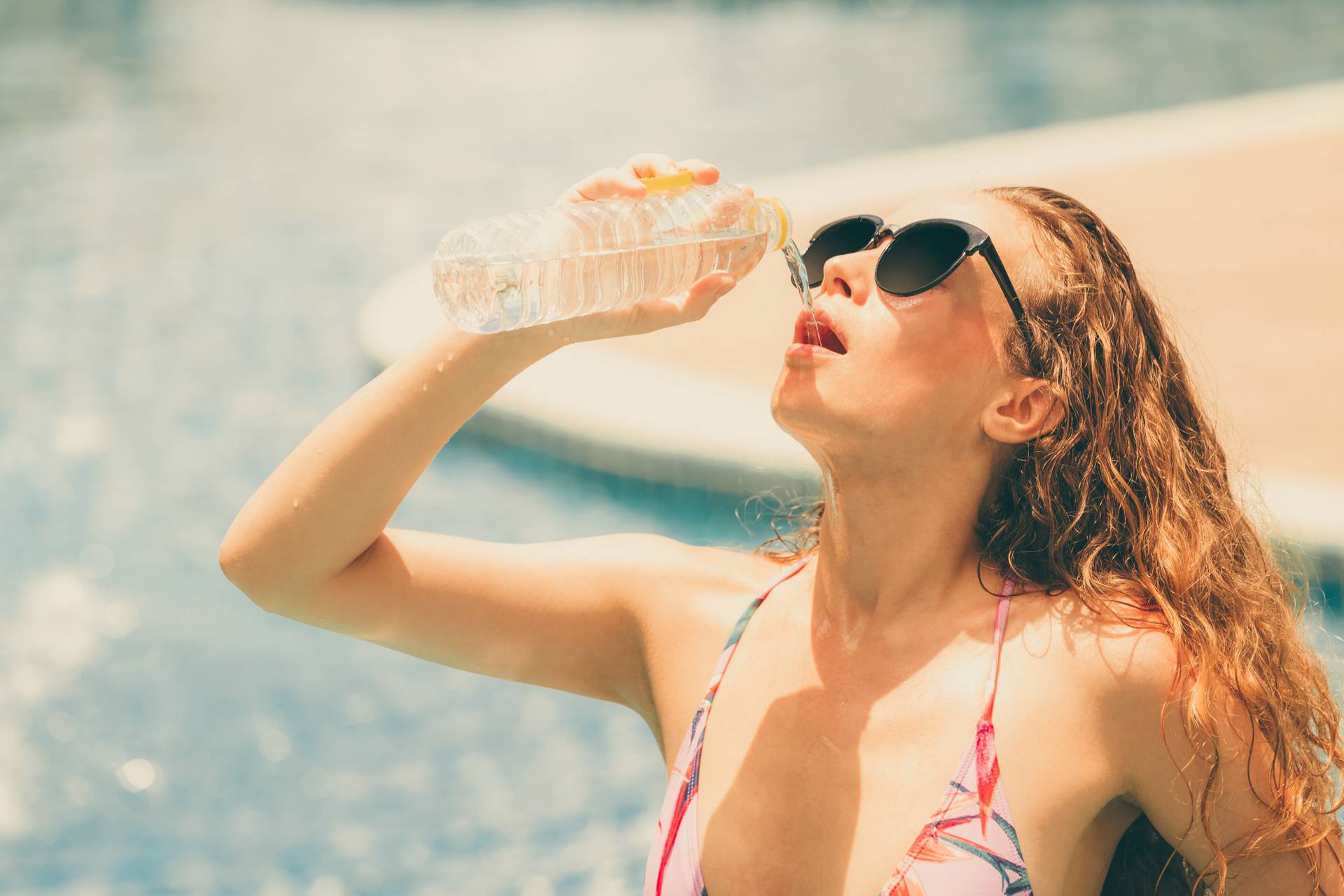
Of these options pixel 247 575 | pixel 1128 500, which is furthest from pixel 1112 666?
pixel 247 575

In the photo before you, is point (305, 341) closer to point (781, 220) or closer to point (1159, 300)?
point (1159, 300)

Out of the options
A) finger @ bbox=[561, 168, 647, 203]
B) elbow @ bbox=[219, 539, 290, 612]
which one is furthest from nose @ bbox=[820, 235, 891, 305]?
elbow @ bbox=[219, 539, 290, 612]

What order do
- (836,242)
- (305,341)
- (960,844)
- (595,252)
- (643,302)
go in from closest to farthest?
(960,844)
(643,302)
(836,242)
(595,252)
(305,341)

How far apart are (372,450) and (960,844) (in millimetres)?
1077

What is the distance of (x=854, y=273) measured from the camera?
7.52 ft

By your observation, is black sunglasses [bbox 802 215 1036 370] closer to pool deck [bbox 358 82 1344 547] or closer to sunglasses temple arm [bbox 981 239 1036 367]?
sunglasses temple arm [bbox 981 239 1036 367]

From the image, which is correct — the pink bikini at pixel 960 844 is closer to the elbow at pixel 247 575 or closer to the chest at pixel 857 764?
the chest at pixel 857 764

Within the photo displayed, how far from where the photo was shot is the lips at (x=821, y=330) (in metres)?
2.26

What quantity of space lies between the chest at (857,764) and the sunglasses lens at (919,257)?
0.57 meters

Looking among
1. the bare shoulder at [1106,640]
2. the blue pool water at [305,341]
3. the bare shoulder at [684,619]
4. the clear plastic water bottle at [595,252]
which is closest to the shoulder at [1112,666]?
the bare shoulder at [1106,640]

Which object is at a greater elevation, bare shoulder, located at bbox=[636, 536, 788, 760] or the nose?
the nose

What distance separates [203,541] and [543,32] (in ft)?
51.0

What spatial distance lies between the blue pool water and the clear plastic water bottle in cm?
290

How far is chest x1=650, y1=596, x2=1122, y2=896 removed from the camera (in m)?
2.04
